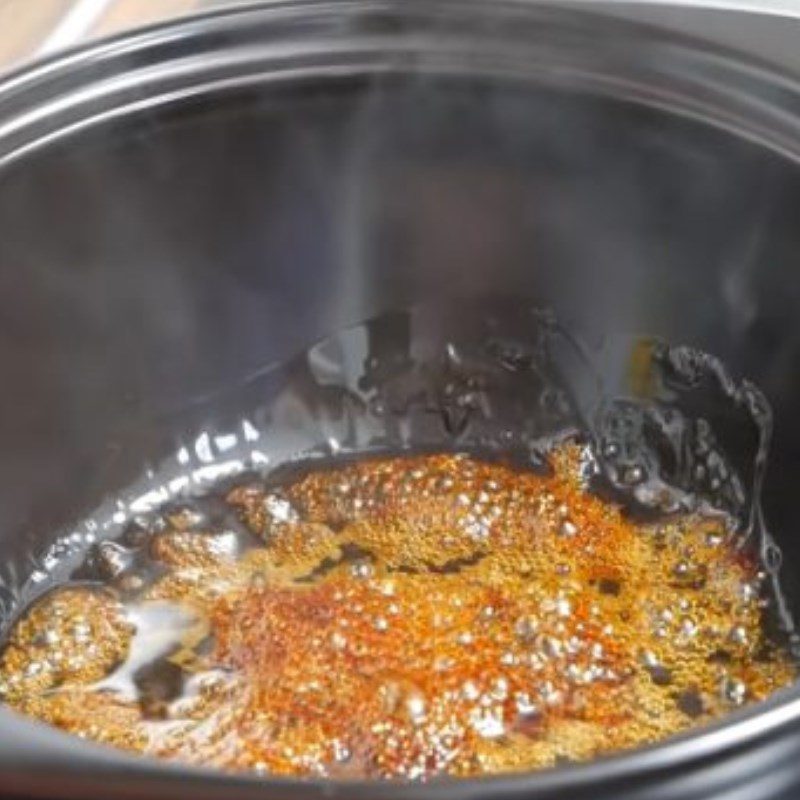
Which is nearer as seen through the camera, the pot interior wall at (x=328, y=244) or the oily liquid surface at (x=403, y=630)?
the oily liquid surface at (x=403, y=630)

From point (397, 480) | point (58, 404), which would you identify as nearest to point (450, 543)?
point (397, 480)

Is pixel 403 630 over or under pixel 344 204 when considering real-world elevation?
under

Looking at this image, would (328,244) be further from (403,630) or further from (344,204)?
(403,630)

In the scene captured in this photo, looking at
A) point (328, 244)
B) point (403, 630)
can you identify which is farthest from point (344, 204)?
point (403, 630)

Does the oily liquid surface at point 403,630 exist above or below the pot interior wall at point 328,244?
below

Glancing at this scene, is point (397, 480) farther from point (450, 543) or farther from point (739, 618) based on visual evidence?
point (739, 618)
